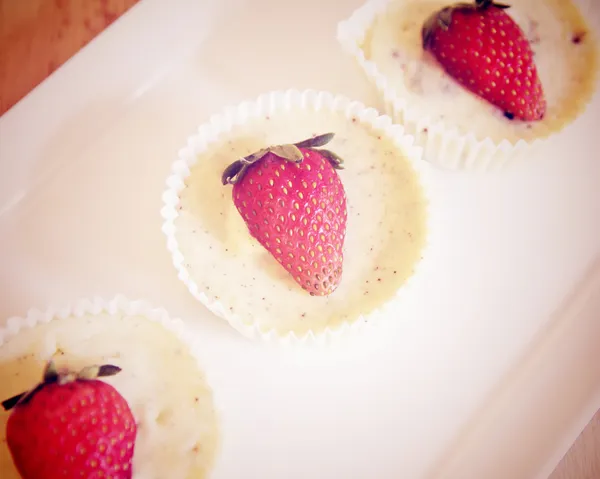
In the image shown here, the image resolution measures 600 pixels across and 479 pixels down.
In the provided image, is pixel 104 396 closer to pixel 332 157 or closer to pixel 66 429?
pixel 66 429

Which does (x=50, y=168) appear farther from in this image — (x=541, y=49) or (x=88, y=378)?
(x=541, y=49)

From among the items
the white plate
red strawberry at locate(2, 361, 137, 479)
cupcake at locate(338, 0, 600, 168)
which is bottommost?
red strawberry at locate(2, 361, 137, 479)

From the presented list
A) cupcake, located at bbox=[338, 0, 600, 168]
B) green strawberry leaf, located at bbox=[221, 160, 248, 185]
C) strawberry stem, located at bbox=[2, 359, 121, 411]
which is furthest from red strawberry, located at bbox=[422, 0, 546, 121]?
strawberry stem, located at bbox=[2, 359, 121, 411]

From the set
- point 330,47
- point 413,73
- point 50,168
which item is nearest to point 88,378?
point 50,168

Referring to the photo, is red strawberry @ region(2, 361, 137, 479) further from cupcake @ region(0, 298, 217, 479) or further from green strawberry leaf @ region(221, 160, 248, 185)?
green strawberry leaf @ region(221, 160, 248, 185)

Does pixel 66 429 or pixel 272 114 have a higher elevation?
pixel 272 114

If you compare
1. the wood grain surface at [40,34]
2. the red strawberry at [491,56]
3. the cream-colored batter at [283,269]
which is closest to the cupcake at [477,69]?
the red strawberry at [491,56]

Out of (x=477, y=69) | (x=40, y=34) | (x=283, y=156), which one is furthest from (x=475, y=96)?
(x=40, y=34)
